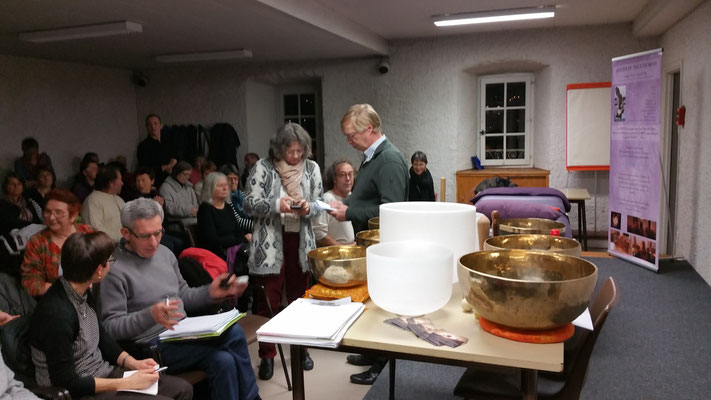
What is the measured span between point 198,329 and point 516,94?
5.90 meters

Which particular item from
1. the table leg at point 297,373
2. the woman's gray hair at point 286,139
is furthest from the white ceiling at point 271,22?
the table leg at point 297,373

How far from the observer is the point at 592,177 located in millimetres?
6312

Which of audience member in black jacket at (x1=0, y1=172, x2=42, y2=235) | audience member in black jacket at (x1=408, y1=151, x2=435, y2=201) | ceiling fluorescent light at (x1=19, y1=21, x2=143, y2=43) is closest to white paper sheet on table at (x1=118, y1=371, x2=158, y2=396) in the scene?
audience member in black jacket at (x1=0, y1=172, x2=42, y2=235)

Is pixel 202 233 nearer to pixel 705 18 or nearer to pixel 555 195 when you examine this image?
pixel 555 195

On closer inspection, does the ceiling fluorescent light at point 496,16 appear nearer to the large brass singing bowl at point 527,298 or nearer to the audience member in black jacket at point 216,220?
the audience member in black jacket at point 216,220

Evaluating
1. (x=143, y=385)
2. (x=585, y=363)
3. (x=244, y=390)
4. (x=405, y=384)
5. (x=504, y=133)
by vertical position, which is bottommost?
(x=405, y=384)

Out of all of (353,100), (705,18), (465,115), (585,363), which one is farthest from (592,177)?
(585,363)

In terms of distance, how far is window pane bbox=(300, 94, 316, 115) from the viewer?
7.99m

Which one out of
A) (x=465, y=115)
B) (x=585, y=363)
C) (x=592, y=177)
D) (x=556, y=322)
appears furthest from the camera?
(x=465, y=115)

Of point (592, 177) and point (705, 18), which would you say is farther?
point (592, 177)

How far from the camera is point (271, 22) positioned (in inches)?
189

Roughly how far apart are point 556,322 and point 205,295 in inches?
60.1

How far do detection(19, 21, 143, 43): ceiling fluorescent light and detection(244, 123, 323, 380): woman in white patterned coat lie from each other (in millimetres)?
2515

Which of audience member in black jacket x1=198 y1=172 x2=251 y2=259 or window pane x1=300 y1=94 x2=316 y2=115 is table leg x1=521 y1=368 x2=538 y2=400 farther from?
window pane x1=300 y1=94 x2=316 y2=115
